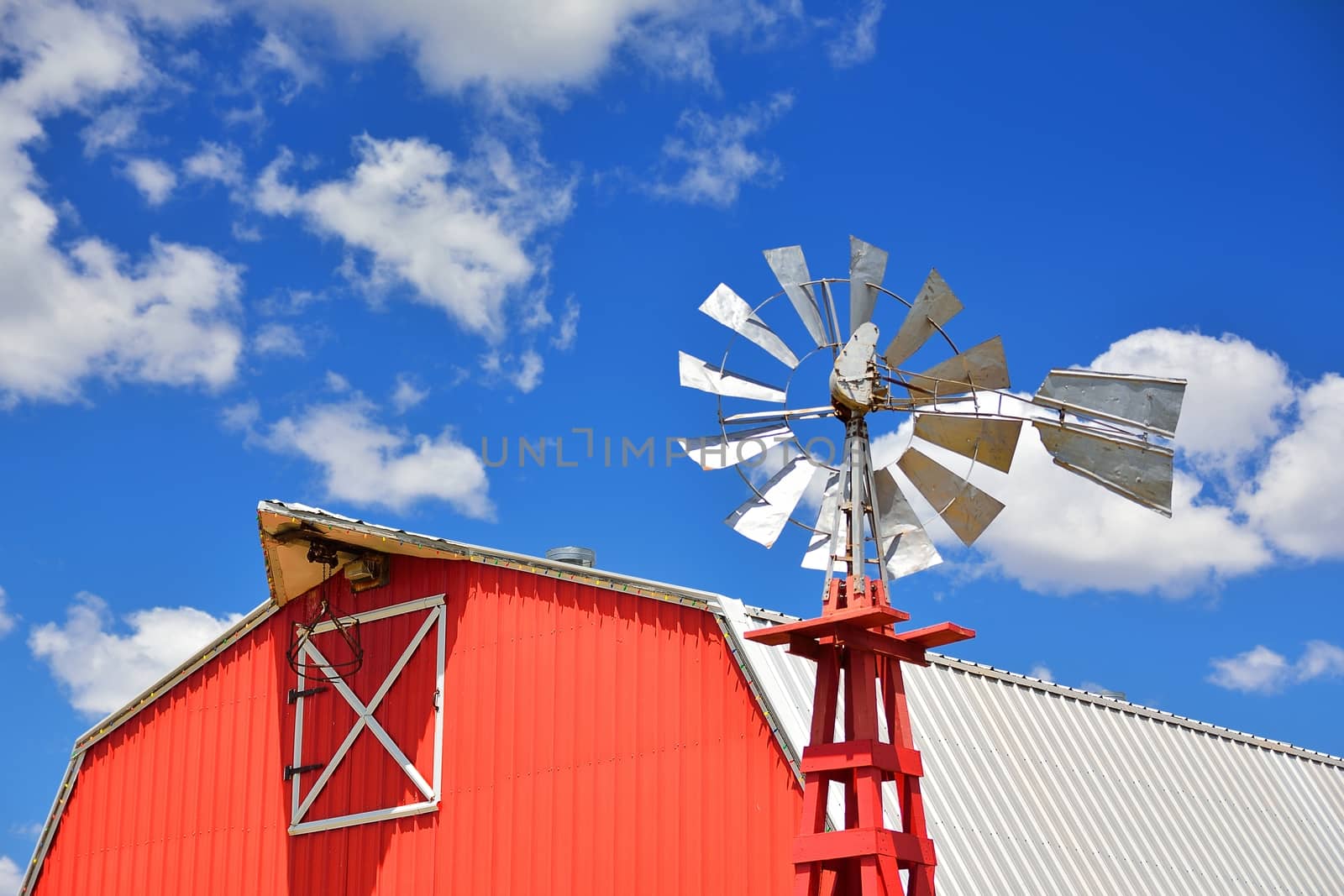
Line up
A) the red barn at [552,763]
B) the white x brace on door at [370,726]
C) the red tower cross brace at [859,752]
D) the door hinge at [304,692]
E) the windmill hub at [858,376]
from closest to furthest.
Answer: the red tower cross brace at [859,752] → the windmill hub at [858,376] → the red barn at [552,763] → the white x brace on door at [370,726] → the door hinge at [304,692]

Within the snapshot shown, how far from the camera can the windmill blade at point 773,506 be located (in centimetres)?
1363

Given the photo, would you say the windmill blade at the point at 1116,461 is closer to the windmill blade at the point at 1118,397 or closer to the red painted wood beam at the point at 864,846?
the windmill blade at the point at 1118,397

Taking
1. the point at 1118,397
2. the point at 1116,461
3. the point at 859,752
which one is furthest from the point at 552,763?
the point at 1118,397

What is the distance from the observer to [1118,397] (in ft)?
43.6

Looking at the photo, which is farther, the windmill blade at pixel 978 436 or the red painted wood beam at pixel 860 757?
the windmill blade at pixel 978 436

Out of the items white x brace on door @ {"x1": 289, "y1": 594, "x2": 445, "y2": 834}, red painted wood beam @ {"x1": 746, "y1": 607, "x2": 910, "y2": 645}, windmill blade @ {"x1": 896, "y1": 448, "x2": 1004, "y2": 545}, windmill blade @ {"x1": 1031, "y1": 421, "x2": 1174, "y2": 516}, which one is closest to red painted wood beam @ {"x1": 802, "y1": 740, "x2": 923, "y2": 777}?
red painted wood beam @ {"x1": 746, "y1": 607, "x2": 910, "y2": 645}

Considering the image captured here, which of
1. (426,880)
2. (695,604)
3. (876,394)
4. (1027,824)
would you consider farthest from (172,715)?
(876,394)

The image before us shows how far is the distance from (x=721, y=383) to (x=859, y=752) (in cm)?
367

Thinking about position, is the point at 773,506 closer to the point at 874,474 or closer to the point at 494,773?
the point at 874,474

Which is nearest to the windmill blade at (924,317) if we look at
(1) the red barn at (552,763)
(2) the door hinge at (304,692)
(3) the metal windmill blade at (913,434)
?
(3) the metal windmill blade at (913,434)

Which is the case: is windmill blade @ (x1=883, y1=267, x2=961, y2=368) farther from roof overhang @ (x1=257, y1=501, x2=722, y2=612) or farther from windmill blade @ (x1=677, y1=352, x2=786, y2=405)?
roof overhang @ (x1=257, y1=501, x2=722, y2=612)

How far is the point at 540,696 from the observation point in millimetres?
18766

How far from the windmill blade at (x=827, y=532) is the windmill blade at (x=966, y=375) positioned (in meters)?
1.05

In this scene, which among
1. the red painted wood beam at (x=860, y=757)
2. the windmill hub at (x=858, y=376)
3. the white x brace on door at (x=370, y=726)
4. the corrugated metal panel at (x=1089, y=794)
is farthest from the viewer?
the white x brace on door at (x=370, y=726)
